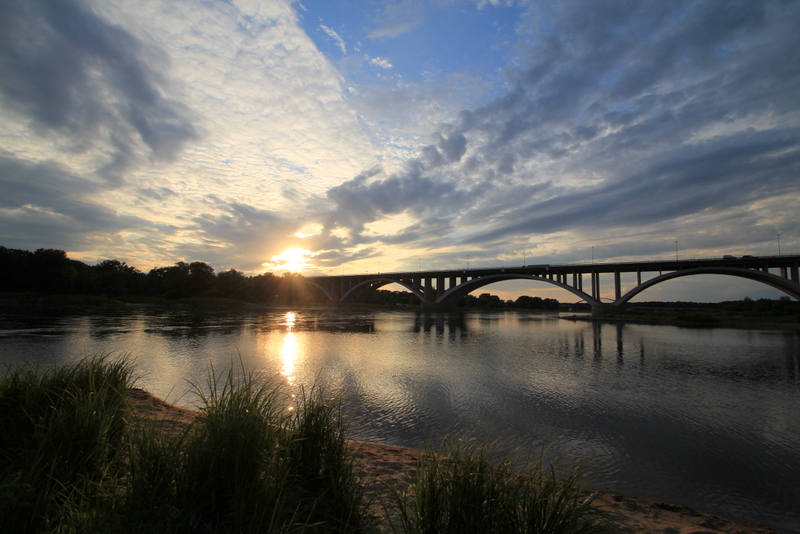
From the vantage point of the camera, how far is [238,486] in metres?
2.80

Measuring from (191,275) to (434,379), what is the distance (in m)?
86.6

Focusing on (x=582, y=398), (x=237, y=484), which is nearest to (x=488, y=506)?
(x=237, y=484)

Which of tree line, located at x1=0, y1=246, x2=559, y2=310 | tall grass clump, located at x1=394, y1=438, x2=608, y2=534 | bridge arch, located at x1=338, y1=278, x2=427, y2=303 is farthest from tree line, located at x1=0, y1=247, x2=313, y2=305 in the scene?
tall grass clump, located at x1=394, y1=438, x2=608, y2=534

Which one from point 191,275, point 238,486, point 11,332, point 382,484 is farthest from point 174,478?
point 191,275

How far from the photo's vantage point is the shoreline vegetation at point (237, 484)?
260 centimetres

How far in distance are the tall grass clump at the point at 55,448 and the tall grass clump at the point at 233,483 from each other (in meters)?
0.40

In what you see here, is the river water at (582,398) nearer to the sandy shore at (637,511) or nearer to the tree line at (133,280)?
the sandy shore at (637,511)

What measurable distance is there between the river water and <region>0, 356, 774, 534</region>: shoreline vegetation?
42.1 inches

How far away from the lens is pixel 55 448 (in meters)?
3.25

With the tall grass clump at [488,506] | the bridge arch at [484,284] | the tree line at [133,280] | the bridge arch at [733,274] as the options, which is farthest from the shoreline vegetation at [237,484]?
the tree line at [133,280]

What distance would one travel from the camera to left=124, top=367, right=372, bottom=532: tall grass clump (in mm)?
2619

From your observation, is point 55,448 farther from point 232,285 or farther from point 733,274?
point 232,285

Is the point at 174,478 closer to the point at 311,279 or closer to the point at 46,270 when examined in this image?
the point at 46,270

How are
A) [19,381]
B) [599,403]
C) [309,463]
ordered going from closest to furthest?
1. [309,463]
2. [19,381]
3. [599,403]
